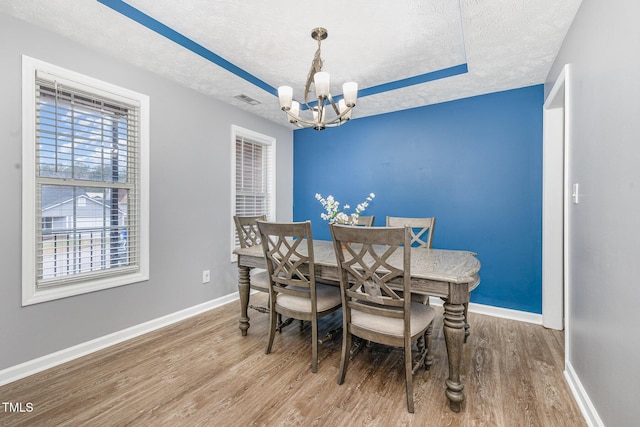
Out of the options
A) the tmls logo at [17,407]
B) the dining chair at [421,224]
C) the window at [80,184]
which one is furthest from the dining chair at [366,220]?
the tmls logo at [17,407]

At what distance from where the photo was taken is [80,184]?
226 centimetres

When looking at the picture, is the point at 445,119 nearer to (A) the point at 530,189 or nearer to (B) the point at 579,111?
(A) the point at 530,189

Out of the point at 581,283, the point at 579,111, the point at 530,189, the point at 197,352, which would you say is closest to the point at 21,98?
the point at 197,352

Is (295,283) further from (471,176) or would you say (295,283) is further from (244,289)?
(471,176)

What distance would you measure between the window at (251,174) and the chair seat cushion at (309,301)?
5.29ft

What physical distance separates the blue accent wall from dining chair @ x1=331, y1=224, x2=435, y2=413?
1.74 metres

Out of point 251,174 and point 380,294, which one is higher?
point 251,174

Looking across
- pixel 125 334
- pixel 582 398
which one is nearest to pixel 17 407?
pixel 125 334

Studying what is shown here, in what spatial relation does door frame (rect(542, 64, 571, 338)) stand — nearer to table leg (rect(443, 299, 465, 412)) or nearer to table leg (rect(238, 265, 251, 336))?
table leg (rect(443, 299, 465, 412))

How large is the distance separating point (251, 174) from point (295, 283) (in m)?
2.35

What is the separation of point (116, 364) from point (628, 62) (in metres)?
3.46

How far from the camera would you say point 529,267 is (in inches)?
118

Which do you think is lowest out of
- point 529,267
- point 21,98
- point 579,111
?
point 529,267

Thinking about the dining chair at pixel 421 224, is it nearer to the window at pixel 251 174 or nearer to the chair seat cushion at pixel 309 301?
the chair seat cushion at pixel 309 301
